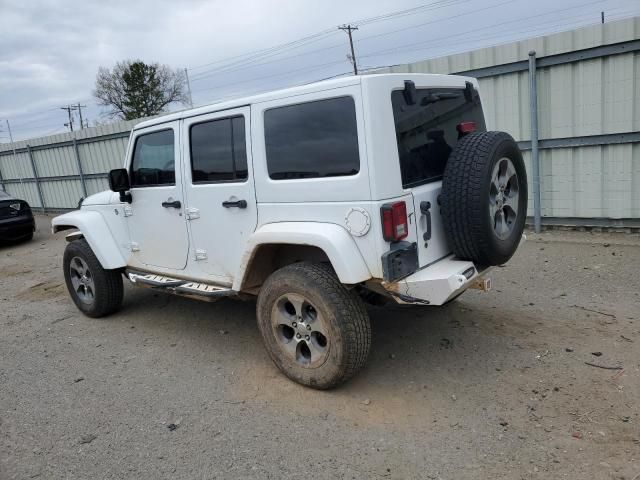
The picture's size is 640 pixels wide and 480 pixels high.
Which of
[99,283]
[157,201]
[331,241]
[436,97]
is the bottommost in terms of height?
[99,283]

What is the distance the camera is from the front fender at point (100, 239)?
5098mm

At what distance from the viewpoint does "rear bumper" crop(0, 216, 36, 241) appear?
1088 centimetres

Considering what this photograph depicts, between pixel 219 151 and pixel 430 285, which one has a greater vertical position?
pixel 219 151

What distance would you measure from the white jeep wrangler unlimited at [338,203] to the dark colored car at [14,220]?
28.0 ft

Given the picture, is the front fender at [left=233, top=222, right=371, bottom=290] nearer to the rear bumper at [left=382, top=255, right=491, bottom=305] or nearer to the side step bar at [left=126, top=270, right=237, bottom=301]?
the rear bumper at [left=382, top=255, right=491, bottom=305]

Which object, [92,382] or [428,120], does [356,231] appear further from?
[92,382]

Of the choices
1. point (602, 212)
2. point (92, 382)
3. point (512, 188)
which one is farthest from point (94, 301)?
point (602, 212)

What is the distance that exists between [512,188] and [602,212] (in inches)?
162

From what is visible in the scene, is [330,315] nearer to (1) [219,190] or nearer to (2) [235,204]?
(2) [235,204]

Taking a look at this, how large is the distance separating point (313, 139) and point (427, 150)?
2.64ft

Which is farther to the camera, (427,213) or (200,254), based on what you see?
(200,254)

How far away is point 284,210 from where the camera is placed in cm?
354

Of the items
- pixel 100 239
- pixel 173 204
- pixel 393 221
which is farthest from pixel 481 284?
pixel 100 239

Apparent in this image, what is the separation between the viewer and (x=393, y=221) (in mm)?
3066
